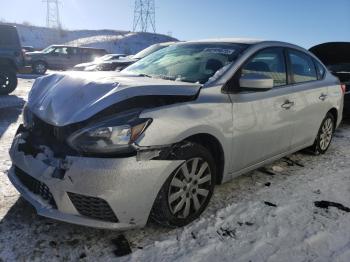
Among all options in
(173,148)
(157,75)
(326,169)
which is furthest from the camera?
(326,169)

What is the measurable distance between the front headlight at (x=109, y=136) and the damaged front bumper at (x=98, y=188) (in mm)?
82

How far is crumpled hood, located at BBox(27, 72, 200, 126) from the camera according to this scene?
9.62 ft

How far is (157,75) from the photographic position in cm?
396

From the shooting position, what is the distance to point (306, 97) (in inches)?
186

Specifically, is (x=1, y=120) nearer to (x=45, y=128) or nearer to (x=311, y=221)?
(x=45, y=128)

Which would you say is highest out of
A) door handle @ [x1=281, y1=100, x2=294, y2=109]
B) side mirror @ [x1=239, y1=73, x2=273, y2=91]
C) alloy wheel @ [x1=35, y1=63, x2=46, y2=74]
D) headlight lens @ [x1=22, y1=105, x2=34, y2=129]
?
side mirror @ [x1=239, y1=73, x2=273, y2=91]

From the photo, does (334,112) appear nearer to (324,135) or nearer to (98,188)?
(324,135)

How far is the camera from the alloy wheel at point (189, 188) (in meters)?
3.15

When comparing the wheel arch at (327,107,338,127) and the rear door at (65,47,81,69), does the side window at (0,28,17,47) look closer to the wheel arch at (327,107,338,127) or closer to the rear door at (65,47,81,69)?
the wheel arch at (327,107,338,127)

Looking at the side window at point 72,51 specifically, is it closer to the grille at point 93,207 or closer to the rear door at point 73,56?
the rear door at point 73,56

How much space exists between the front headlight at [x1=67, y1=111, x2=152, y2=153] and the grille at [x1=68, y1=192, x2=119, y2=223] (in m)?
0.34

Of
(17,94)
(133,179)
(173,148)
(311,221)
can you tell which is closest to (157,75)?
(173,148)

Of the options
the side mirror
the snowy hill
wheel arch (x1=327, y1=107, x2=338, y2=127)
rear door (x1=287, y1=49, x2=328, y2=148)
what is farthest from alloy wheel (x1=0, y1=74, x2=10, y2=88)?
the snowy hill

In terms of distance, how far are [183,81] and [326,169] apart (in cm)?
261
